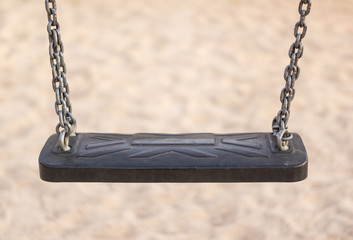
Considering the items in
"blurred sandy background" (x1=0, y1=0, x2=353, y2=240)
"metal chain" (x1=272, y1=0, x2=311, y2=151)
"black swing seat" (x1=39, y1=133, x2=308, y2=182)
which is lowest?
"blurred sandy background" (x1=0, y1=0, x2=353, y2=240)

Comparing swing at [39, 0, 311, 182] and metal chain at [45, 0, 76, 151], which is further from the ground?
metal chain at [45, 0, 76, 151]

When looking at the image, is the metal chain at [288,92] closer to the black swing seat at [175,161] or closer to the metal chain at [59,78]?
the black swing seat at [175,161]

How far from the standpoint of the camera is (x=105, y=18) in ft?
17.8

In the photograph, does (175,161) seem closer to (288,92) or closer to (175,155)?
(175,155)

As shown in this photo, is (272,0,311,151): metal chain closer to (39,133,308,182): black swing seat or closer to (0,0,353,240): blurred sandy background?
(39,133,308,182): black swing seat

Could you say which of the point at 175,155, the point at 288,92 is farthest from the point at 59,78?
the point at 288,92

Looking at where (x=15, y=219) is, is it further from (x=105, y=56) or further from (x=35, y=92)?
(x=105, y=56)

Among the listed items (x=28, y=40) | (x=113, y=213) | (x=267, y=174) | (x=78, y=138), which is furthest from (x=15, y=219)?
(x=28, y=40)

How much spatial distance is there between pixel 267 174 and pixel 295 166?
9 centimetres

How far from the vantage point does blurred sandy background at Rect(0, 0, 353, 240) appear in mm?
2965

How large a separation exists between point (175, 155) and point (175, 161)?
0.12ft

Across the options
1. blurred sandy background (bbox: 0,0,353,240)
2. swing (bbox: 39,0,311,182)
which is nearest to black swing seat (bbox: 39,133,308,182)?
swing (bbox: 39,0,311,182)

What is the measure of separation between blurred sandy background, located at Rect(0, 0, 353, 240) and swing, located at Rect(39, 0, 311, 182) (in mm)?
938

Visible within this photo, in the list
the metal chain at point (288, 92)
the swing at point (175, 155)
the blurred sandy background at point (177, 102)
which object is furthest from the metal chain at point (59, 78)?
the blurred sandy background at point (177, 102)
